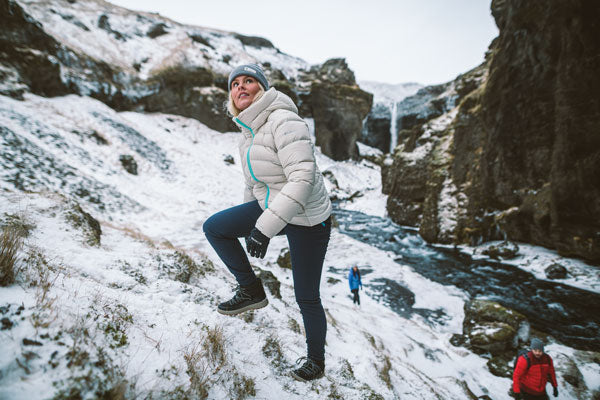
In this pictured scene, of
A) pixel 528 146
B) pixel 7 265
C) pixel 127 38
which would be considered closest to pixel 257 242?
pixel 7 265

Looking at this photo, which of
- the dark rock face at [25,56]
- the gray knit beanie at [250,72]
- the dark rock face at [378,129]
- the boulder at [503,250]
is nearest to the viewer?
the gray knit beanie at [250,72]

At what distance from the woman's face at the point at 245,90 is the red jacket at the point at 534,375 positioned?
702cm

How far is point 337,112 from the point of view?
51531 mm

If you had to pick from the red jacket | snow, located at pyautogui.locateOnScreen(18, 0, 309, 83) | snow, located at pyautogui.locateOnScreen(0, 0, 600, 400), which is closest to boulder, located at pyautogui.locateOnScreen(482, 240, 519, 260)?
snow, located at pyautogui.locateOnScreen(0, 0, 600, 400)

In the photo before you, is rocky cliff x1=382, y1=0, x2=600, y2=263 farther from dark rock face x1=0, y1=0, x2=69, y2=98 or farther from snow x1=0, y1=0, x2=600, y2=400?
dark rock face x1=0, y1=0, x2=69, y2=98

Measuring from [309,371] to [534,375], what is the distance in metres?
5.44

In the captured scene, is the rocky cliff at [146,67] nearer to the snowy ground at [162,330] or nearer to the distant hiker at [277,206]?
the snowy ground at [162,330]

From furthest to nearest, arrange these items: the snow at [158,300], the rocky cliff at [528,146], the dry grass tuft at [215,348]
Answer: the rocky cliff at [528,146] < the dry grass tuft at [215,348] < the snow at [158,300]

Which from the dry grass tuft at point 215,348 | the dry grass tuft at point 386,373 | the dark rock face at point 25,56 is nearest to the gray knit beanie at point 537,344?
the dry grass tuft at point 386,373

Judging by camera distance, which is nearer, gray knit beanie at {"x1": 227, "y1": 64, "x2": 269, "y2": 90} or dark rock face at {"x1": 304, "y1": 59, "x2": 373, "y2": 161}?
gray knit beanie at {"x1": 227, "y1": 64, "x2": 269, "y2": 90}

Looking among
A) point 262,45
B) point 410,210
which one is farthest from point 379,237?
point 262,45

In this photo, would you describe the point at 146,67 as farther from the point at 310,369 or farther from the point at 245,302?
the point at 310,369

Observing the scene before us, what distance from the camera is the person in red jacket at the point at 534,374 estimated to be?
480 cm

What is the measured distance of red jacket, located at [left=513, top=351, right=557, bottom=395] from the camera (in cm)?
479
